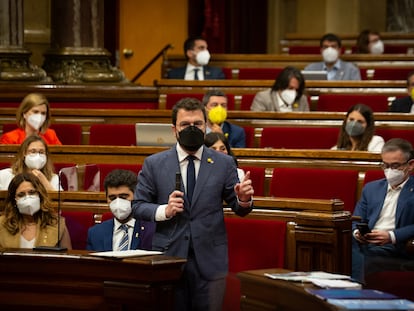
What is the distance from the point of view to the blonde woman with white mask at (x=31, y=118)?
257 inches

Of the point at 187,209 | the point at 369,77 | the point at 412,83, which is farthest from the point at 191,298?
the point at 369,77

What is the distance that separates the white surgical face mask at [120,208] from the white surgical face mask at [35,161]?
1124 millimetres

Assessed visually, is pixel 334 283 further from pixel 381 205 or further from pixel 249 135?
pixel 249 135

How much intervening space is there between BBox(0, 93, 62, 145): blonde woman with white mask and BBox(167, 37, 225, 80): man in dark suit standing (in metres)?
2.70

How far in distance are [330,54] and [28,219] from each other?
4.91 metres

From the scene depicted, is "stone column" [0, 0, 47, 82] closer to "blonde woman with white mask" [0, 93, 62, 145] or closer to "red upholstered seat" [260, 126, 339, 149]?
"blonde woman with white mask" [0, 93, 62, 145]

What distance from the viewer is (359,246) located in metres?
5.07

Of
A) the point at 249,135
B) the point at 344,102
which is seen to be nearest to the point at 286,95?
the point at 344,102

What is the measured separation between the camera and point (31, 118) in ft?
21.4

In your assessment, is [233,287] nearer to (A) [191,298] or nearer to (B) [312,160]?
(A) [191,298]

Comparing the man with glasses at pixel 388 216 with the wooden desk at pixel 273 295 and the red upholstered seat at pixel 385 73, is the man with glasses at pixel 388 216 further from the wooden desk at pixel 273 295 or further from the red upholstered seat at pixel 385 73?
the red upholstered seat at pixel 385 73

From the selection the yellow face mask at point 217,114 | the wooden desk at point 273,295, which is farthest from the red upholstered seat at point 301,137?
the wooden desk at point 273,295

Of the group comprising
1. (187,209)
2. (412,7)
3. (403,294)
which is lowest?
(403,294)

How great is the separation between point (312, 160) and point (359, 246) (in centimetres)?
91
